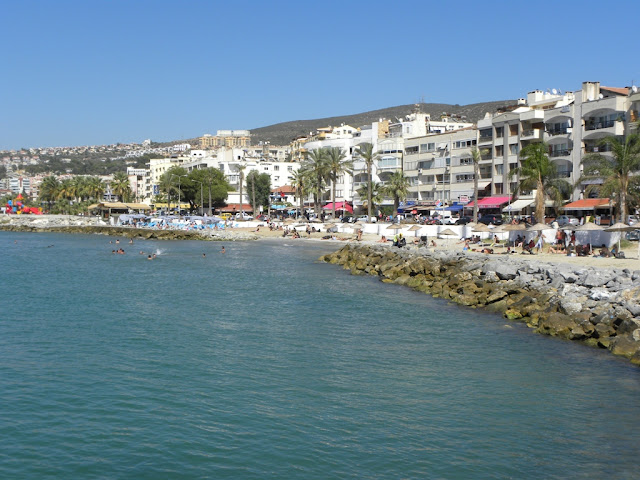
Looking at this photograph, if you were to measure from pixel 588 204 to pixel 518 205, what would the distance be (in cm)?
776

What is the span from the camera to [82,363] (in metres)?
19.2

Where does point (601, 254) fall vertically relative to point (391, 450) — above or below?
above

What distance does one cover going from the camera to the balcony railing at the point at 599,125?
199 ft

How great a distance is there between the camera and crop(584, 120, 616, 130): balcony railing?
6068 centimetres

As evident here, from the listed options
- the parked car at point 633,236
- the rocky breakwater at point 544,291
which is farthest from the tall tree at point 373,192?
the rocky breakwater at point 544,291

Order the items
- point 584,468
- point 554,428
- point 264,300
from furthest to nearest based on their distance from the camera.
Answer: point 264,300
point 554,428
point 584,468

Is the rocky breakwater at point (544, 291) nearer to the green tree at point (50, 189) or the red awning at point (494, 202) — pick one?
the red awning at point (494, 202)

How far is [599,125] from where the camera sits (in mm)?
61938

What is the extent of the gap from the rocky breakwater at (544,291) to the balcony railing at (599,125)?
28660 millimetres

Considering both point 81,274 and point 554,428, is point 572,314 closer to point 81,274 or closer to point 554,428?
point 554,428

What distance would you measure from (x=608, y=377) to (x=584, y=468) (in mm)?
6390

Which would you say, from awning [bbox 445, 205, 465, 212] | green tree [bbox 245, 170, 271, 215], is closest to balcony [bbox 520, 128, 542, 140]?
awning [bbox 445, 205, 465, 212]

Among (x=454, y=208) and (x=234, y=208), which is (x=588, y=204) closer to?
(x=454, y=208)

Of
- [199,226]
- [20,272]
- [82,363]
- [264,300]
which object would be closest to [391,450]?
[82,363]
